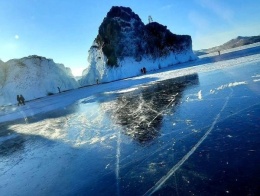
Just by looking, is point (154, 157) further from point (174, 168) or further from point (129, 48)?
point (129, 48)

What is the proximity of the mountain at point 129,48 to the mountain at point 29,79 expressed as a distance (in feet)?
38.8

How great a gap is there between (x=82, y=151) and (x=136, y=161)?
186cm

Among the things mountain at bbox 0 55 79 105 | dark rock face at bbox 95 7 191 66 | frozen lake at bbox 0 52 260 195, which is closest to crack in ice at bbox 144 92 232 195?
frozen lake at bbox 0 52 260 195

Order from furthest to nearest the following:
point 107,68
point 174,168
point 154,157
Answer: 1. point 107,68
2. point 154,157
3. point 174,168

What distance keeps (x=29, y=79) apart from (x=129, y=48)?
30.8 metres

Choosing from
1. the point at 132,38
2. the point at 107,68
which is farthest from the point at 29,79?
the point at 132,38

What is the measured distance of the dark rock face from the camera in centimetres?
6675

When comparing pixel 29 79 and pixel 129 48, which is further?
pixel 129 48

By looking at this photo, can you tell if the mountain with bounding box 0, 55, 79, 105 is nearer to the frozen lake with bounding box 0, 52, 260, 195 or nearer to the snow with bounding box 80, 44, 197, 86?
the snow with bounding box 80, 44, 197, 86

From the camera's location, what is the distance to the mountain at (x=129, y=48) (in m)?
63.8

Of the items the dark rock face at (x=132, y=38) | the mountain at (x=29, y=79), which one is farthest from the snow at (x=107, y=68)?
the mountain at (x=29, y=79)

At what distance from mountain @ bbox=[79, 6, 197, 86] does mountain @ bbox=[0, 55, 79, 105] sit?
38.8ft

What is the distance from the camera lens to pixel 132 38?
229ft

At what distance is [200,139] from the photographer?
463 centimetres
